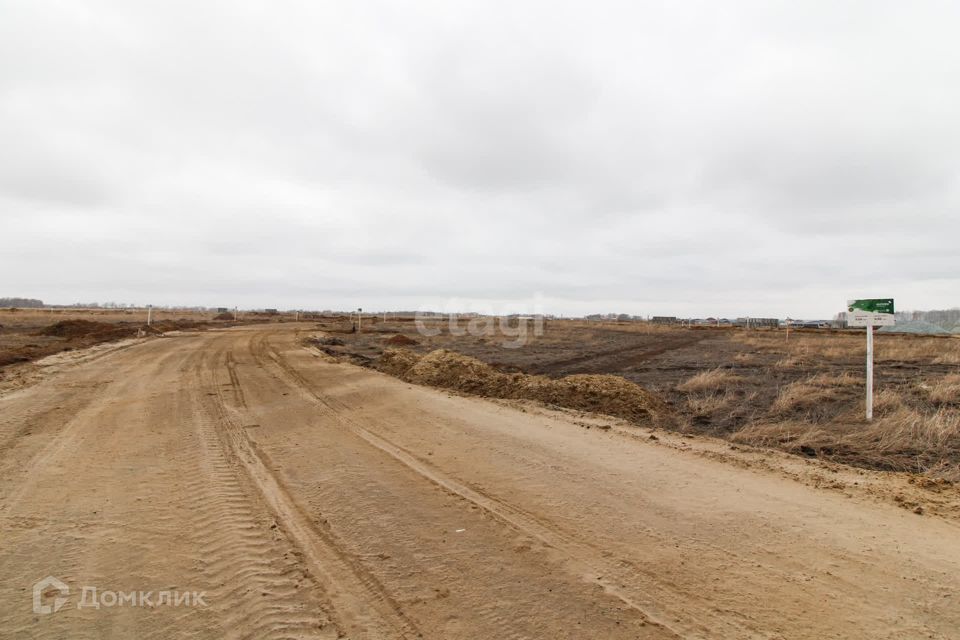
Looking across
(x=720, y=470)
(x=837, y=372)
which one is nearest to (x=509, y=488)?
(x=720, y=470)

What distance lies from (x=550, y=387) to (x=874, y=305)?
688 centimetres

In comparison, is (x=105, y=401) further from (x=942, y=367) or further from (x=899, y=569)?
(x=942, y=367)

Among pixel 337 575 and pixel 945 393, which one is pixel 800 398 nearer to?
pixel 945 393

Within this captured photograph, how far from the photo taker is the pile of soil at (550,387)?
1016 centimetres

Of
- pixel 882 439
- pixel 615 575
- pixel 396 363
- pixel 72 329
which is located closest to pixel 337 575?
pixel 615 575

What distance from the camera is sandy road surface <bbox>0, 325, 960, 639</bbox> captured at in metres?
3.05

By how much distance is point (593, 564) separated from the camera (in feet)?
12.2

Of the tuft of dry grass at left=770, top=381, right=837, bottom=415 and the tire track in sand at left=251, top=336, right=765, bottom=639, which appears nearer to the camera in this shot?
the tire track in sand at left=251, top=336, right=765, bottom=639

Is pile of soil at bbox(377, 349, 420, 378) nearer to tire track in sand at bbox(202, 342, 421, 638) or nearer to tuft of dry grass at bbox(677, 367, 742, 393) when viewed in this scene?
tuft of dry grass at bbox(677, 367, 742, 393)

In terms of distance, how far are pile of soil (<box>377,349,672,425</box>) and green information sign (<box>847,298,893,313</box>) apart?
4.42m

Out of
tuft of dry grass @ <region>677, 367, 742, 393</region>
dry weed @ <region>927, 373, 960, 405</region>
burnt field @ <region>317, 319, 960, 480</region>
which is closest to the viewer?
burnt field @ <region>317, 319, 960, 480</region>

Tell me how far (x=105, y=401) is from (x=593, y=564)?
10.0 meters

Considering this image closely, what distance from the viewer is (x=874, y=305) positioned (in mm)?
9766

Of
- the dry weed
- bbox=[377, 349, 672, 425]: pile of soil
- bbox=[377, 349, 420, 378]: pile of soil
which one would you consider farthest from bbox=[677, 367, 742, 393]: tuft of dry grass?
bbox=[377, 349, 420, 378]: pile of soil
